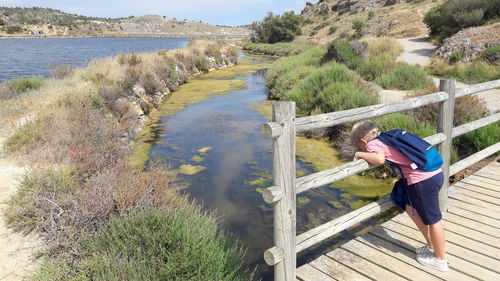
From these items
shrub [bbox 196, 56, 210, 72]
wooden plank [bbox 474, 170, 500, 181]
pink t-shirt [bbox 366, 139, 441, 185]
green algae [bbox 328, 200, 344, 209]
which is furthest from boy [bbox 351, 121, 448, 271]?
shrub [bbox 196, 56, 210, 72]

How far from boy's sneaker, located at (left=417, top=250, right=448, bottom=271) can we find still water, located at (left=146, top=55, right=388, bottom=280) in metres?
1.68

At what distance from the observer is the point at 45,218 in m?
4.45

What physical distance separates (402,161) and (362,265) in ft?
3.56

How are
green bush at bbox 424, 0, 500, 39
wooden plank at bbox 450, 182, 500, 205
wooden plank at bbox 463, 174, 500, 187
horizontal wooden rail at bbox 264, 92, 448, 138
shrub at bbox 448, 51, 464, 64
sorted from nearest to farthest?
horizontal wooden rail at bbox 264, 92, 448, 138 < wooden plank at bbox 450, 182, 500, 205 < wooden plank at bbox 463, 174, 500, 187 < shrub at bbox 448, 51, 464, 64 < green bush at bbox 424, 0, 500, 39

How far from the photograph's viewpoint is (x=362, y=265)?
337cm

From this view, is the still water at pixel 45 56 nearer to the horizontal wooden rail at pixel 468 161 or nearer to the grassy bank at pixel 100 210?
the grassy bank at pixel 100 210

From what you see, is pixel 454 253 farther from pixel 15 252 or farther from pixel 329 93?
pixel 329 93

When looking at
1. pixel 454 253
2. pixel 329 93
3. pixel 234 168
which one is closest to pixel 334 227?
pixel 454 253

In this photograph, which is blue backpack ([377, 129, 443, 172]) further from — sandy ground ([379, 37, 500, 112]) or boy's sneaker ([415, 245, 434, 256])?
sandy ground ([379, 37, 500, 112])

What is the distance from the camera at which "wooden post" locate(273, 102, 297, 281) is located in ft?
8.63

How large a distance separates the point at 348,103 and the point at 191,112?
6.18m

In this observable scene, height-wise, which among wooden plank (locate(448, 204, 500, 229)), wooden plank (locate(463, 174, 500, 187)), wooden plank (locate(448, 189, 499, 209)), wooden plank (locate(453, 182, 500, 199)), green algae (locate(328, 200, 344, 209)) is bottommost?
green algae (locate(328, 200, 344, 209))

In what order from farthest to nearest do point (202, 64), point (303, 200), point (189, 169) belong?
point (202, 64) → point (189, 169) → point (303, 200)

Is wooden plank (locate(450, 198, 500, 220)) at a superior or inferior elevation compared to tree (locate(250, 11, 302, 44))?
inferior
